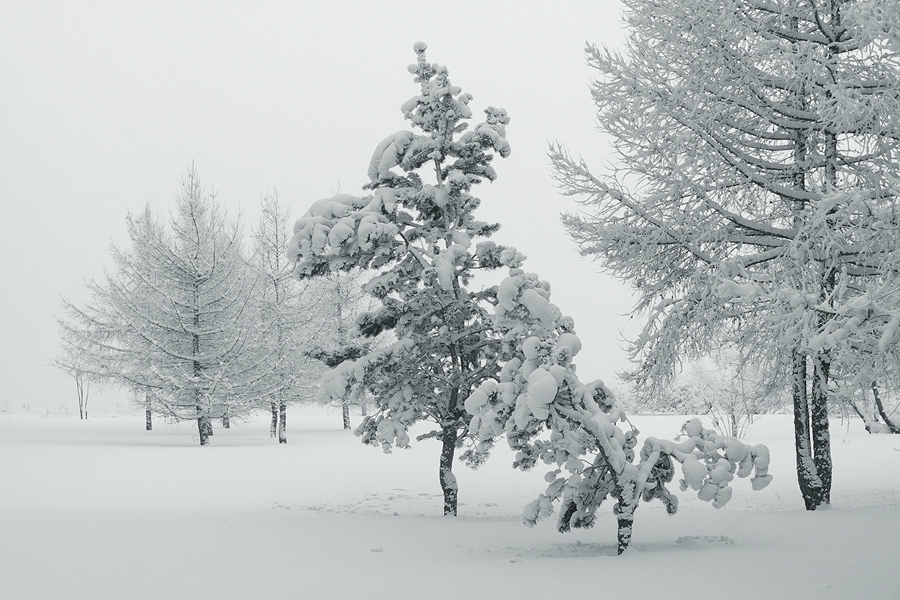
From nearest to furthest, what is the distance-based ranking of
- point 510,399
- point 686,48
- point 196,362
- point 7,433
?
point 510,399 < point 686,48 < point 196,362 < point 7,433

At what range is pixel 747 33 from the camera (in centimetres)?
930

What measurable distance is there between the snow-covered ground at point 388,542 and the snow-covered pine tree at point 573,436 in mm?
525

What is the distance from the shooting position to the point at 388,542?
7.36 meters

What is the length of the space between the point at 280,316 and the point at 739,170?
17.5 metres

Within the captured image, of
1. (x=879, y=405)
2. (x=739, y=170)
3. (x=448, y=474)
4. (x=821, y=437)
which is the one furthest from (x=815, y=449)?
(x=879, y=405)

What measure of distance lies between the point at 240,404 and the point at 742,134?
16597mm

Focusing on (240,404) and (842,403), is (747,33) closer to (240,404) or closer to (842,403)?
(842,403)

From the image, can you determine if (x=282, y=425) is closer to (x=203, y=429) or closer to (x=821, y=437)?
(x=203, y=429)

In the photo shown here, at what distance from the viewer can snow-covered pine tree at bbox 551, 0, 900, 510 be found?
346 inches

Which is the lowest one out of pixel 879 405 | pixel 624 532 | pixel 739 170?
pixel 624 532

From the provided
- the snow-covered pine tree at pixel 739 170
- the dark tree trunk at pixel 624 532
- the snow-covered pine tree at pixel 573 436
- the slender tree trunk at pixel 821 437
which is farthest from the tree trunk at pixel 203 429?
the dark tree trunk at pixel 624 532

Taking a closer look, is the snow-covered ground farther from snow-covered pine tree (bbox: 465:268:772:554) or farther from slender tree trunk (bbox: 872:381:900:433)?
slender tree trunk (bbox: 872:381:900:433)

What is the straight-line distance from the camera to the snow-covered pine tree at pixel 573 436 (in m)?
6.22

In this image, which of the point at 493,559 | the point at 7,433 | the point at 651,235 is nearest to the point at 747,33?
the point at 651,235
